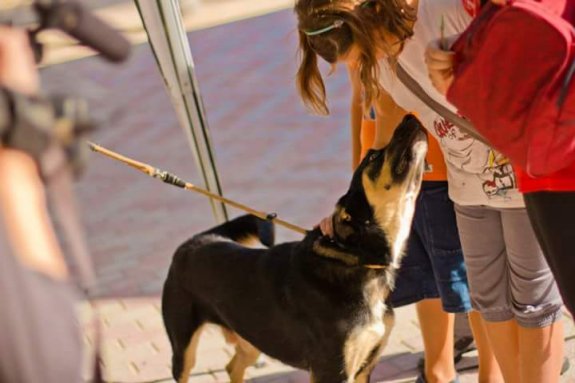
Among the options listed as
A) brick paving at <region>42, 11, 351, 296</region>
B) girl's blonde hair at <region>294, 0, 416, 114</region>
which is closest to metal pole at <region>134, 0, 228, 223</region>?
brick paving at <region>42, 11, 351, 296</region>

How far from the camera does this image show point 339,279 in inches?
125

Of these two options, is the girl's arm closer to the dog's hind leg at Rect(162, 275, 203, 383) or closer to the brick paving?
the dog's hind leg at Rect(162, 275, 203, 383)

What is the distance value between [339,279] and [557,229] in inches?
41.6

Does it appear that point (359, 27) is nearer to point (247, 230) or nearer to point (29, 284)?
point (247, 230)

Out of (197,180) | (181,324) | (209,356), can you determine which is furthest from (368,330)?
(197,180)

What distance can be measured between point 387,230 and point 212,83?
21.2 feet

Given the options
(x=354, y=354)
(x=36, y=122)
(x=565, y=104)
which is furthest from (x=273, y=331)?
(x=36, y=122)

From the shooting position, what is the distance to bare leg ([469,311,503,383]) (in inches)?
134

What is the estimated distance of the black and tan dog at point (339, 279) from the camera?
3.14 metres

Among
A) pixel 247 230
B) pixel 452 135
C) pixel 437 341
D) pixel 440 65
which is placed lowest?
pixel 437 341

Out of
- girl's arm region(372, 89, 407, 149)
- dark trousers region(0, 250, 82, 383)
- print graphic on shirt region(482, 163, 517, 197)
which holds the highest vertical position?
dark trousers region(0, 250, 82, 383)

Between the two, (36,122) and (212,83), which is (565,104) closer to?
(36,122)

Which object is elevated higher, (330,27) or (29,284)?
(330,27)

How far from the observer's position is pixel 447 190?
3.31 m
